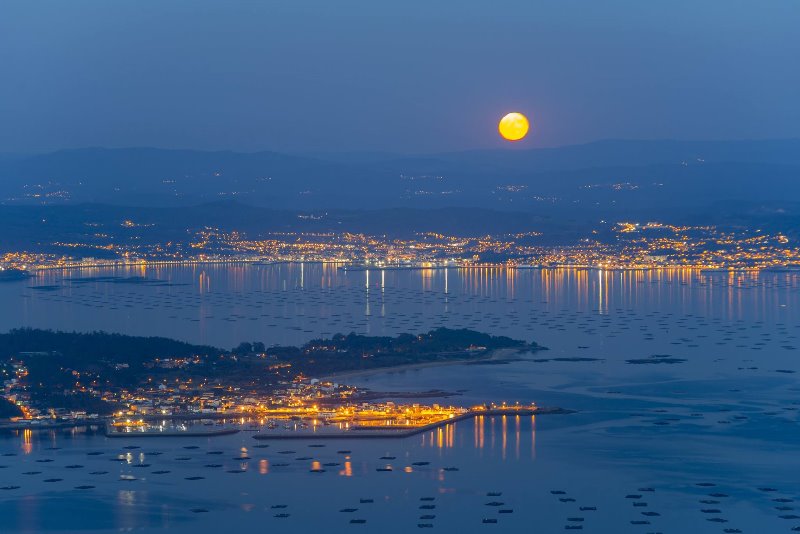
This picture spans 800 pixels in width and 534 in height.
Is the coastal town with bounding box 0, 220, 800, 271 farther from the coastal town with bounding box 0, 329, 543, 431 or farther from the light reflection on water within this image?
the coastal town with bounding box 0, 329, 543, 431

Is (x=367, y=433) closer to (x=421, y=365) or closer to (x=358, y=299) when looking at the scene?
(x=421, y=365)

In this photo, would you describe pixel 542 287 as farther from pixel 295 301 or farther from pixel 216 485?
pixel 216 485

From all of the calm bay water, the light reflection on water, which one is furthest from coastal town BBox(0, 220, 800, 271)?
the calm bay water

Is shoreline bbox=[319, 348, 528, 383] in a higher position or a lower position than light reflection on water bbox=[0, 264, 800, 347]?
lower

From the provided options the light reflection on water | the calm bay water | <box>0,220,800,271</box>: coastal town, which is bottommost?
the calm bay water

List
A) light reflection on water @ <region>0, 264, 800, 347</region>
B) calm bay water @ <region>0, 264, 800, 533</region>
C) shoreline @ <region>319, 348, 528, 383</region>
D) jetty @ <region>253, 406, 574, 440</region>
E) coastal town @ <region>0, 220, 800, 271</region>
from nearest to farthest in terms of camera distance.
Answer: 1. calm bay water @ <region>0, 264, 800, 533</region>
2. jetty @ <region>253, 406, 574, 440</region>
3. shoreline @ <region>319, 348, 528, 383</region>
4. light reflection on water @ <region>0, 264, 800, 347</region>
5. coastal town @ <region>0, 220, 800, 271</region>

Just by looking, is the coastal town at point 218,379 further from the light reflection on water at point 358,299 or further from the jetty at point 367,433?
the light reflection on water at point 358,299

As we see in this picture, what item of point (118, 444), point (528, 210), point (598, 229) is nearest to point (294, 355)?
point (118, 444)

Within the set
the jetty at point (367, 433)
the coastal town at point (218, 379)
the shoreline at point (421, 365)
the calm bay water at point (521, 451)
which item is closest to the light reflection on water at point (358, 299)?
the calm bay water at point (521, 451)

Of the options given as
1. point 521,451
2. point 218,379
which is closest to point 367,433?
point 521,451
